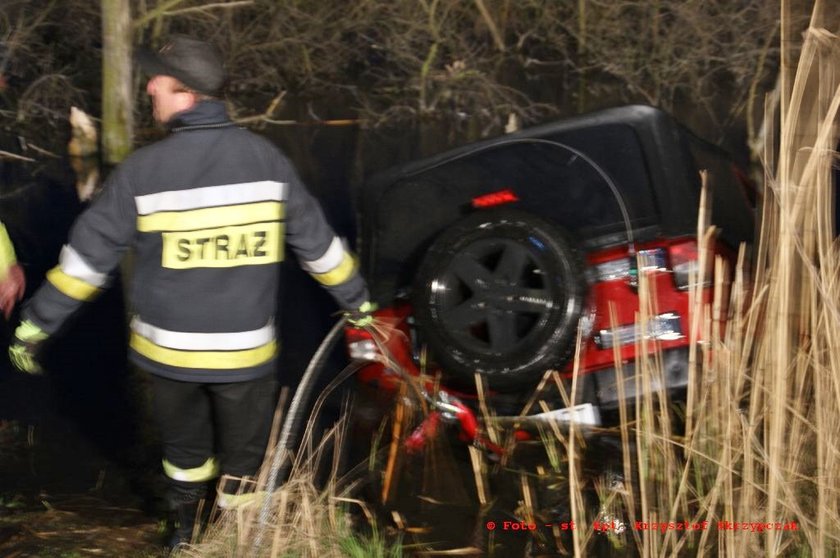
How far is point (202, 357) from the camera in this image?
372cm

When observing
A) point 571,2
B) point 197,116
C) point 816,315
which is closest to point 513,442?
point 816,315

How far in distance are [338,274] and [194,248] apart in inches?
22.2

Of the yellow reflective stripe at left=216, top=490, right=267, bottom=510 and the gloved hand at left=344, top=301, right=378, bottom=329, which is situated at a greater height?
the gloved hand at left=344, top=301, right=378, bottom=329

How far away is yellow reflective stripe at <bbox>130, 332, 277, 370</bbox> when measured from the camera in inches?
146

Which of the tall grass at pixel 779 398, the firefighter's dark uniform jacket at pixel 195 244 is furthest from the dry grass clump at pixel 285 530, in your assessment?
the tall grass at pixel 779 398

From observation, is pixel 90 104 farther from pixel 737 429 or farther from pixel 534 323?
pixel 737 429

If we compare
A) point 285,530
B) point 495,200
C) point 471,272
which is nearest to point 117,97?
point 495,200

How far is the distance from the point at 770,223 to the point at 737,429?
0.71 meters

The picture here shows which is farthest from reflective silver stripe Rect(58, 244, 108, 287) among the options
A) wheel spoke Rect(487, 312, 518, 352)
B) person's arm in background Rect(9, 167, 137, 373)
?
wheel spoke Rect(487, 312, 518, 352)

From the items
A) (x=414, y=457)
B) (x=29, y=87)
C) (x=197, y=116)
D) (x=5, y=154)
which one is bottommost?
(x=414, y=457)

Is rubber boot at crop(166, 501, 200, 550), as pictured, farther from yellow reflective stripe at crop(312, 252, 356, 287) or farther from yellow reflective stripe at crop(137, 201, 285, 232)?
yellow reflective stripe at crop(137, 201, 285, 232)

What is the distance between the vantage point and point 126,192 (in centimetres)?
357

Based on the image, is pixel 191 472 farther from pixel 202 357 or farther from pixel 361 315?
pixel 361 315

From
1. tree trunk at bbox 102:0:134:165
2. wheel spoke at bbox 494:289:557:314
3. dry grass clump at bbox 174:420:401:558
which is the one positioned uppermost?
tree trunk at bbox 102:0:134:165
